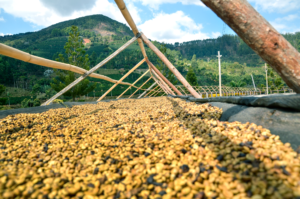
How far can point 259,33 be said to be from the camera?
1.27 m

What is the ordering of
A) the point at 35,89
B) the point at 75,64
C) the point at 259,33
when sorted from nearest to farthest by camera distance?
the point at 259,33 < the point at 75,64 < the point at 35,89

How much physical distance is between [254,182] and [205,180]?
257 millimetres

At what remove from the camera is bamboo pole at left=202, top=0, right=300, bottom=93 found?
1228 millimetres

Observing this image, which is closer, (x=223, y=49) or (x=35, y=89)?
(x=35, y=89)

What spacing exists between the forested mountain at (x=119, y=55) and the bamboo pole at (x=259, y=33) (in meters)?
21.5

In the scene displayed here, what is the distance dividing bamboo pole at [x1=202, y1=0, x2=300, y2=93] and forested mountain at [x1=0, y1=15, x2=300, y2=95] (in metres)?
21.5

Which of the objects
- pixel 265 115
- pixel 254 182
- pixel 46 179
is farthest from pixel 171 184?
pixel 265 115

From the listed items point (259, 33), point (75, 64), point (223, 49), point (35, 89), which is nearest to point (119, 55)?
point (35, 89)

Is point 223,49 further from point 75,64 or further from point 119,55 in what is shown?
point 75,64

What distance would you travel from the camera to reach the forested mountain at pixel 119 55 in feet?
133

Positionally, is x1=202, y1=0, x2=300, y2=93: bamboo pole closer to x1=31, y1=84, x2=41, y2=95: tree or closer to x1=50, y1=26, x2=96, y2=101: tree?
x1=50, y1=26, x2=96, y2=101: tree

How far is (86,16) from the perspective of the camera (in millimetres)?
121250

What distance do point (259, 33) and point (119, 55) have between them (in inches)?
2298

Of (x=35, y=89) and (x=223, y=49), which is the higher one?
(x=223, y=49)
